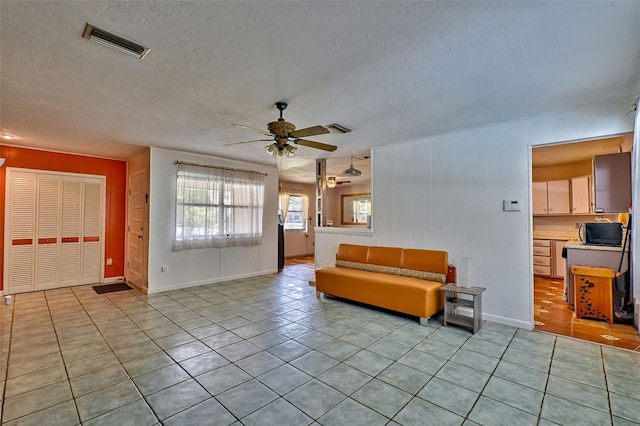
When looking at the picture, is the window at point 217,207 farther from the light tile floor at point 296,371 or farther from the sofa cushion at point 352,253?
the sofa cushion at point 352,253

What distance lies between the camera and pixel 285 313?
3.98m

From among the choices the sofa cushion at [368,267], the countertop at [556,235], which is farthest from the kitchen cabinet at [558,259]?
the sofa cushion at [368,267]

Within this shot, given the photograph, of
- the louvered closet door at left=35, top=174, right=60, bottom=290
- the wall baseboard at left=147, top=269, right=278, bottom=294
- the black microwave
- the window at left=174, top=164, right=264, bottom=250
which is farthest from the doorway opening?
the louvered closet door at left=35, top=174, right=60, bottom=290

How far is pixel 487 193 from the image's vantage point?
12.5ft

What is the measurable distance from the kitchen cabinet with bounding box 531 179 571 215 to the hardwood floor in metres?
2.47

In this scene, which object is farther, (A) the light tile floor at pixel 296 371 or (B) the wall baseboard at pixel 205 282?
(B) the wall baseboard at pixel 205 282

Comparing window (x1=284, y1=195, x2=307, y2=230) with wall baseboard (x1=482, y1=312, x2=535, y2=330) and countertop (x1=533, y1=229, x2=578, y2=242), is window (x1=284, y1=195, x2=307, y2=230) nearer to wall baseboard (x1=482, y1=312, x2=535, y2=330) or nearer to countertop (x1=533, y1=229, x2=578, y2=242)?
countertop (x1=533, y1=229, x2=578, y2=242)

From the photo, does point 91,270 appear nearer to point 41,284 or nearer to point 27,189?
point 41,284

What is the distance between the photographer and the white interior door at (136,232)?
17.2ft

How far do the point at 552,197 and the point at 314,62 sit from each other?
6.50 meters

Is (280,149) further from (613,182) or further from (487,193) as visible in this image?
(613,182)

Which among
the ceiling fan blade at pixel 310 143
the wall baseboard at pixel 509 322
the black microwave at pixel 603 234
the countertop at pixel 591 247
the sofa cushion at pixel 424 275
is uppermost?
the ceiling fan blade at pixel 310 143

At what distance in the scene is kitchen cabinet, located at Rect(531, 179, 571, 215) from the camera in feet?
20.1

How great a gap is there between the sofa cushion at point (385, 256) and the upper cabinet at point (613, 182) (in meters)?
2.61
